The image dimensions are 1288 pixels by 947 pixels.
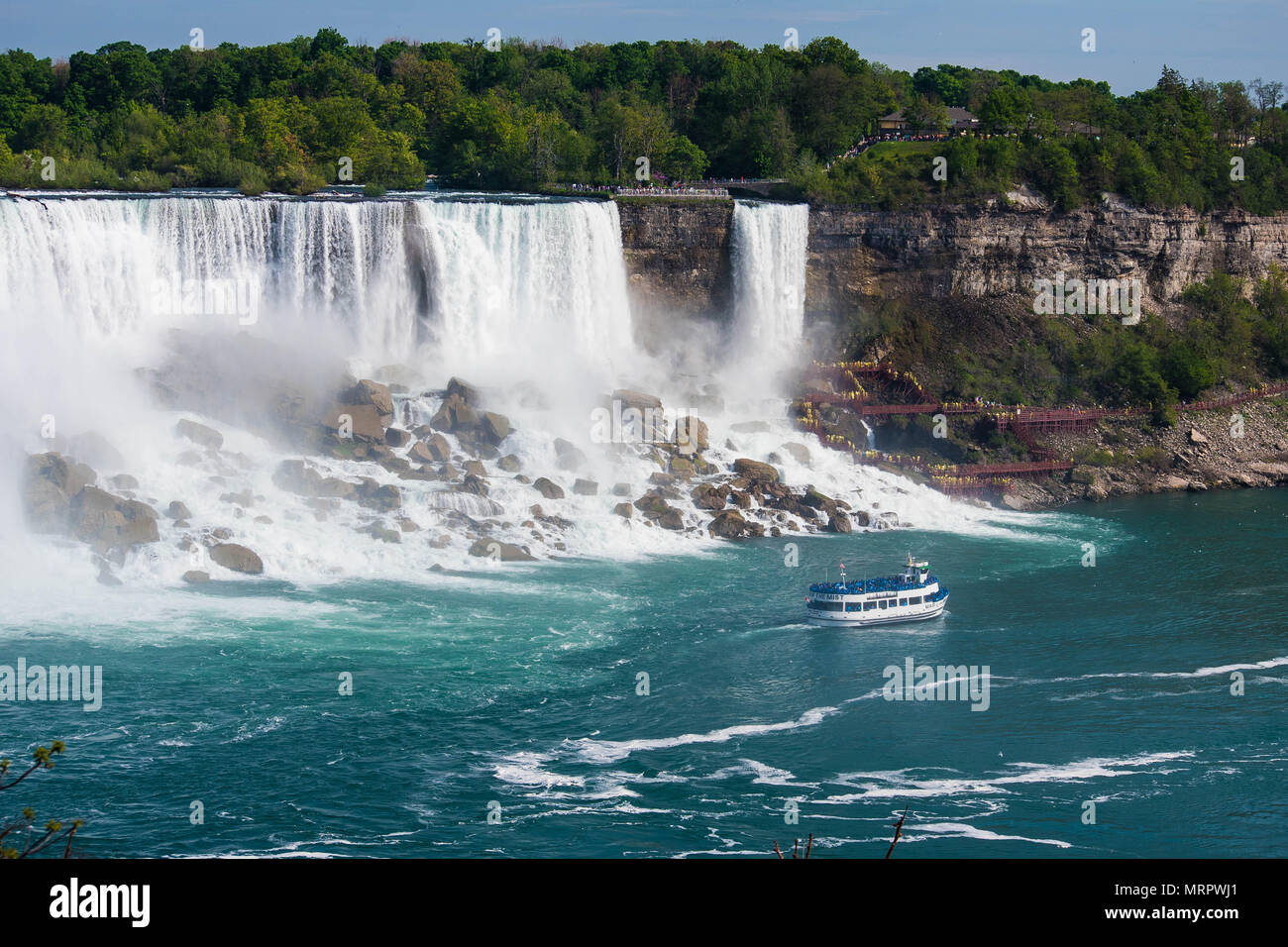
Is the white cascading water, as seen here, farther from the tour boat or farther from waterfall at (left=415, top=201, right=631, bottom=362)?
the tour boat

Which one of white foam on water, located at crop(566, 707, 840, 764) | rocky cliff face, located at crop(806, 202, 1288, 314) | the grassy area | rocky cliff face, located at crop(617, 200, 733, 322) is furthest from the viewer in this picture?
the grassy area

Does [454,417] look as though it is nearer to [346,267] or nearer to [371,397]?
[371,397]

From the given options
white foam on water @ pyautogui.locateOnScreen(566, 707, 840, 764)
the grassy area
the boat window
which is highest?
the grassy area

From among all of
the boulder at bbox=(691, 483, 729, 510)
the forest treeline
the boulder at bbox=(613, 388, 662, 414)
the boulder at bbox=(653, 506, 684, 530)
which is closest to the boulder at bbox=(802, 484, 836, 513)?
the boulder at bbox=(691, 483, 729, 510)

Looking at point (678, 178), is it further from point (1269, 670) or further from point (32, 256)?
point (1269, 670)

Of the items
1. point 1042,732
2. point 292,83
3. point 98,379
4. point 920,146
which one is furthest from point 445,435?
point 292,83

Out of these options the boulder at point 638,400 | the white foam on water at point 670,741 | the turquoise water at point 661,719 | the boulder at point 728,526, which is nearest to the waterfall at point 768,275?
the boulder at point 638,400

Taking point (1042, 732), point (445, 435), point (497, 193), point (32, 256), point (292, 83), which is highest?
point (292, 83)
